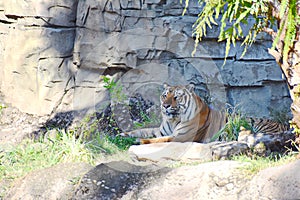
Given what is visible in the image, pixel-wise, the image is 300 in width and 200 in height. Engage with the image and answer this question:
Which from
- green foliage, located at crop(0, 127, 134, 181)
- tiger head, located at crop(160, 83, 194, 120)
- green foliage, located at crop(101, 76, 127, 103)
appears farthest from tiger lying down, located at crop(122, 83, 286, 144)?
green foliage, located at crop(101, 76, 127, 103)

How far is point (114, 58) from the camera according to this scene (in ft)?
31.1

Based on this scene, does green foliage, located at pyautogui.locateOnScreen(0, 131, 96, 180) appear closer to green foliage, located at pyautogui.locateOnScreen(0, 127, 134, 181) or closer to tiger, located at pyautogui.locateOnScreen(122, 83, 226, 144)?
green foliage, located at pyautogui.locateOnScreen(0, 127, 134, 181)

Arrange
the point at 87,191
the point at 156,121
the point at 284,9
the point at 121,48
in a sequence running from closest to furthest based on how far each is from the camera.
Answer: the point at 284,9, the point at 87,191, the point at 156,121, the point at 121,48

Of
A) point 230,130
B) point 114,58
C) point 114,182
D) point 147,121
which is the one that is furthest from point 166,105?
point 114,182

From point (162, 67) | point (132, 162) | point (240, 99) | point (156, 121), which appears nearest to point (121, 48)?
point (162, 67)

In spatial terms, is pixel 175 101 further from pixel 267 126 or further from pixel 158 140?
pixel 267 126

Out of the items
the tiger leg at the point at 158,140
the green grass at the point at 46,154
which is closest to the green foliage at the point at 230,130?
the tiger leg at the point at 158,140

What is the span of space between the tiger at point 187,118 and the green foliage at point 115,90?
1583 mm

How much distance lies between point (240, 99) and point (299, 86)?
4.34m

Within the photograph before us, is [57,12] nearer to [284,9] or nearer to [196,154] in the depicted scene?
[196,154]

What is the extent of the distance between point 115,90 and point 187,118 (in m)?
2.19

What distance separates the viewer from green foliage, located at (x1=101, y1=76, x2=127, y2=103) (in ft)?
30.6

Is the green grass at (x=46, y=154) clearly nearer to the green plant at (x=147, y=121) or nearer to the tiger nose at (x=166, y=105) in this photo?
the tiger nose at (x=166, y=105)

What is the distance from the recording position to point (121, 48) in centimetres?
941
